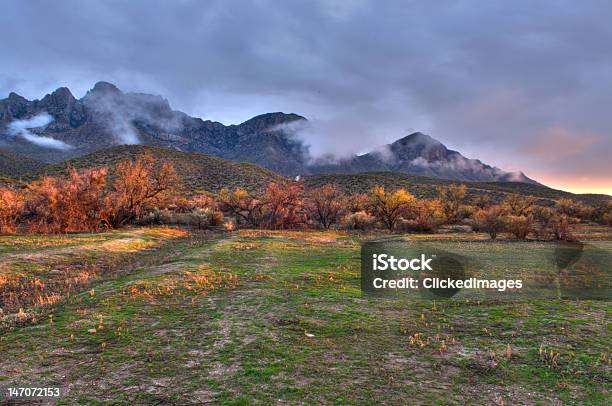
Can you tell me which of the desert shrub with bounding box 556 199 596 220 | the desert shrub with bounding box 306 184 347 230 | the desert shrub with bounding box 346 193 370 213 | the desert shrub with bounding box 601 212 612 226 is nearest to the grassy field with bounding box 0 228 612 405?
the desert shrub with bounding box 306 184 347 230

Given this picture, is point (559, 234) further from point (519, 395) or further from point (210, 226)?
point (210, 226)

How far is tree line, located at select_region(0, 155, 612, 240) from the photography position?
113 ft

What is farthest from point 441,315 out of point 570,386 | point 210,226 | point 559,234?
point 210,226

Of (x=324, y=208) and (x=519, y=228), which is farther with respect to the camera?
(x=324, y=208)

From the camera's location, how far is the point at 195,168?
98.9m

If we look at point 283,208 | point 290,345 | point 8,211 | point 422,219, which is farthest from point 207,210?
point 290,345

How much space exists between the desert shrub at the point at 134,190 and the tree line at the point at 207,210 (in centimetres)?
10

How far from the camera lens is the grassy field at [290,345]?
6.28 meters

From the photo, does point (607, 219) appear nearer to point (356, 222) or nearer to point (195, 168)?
point (356, 222)

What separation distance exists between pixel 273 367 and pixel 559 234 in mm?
33881

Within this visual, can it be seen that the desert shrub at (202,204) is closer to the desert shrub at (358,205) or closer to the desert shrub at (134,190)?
the desert shrub at (134,190)

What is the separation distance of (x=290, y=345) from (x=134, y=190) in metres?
37.5

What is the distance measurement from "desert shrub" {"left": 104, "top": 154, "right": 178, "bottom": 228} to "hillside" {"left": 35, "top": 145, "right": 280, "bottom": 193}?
37.3 m

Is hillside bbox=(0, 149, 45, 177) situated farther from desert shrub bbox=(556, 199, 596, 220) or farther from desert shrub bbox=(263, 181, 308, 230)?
desert shrub bbox=(556, 199, 596, 220)
